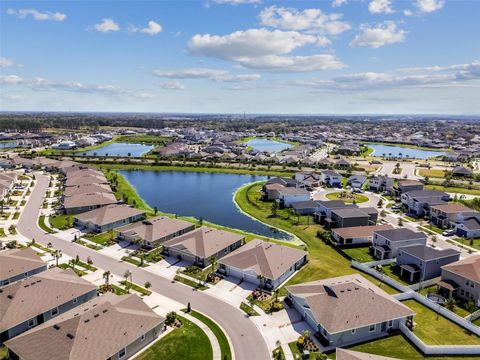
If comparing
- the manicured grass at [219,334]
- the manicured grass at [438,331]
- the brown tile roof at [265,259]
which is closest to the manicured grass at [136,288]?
the manicured grass at [219,334]

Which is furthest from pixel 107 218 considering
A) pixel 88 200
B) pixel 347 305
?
pixel 347 305

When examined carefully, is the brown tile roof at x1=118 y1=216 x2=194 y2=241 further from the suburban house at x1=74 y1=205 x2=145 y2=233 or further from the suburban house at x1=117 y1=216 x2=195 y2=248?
the suburban house at x1=74 y1=205 x2=145 y2=233

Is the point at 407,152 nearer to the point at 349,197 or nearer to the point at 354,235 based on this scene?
the point at 349,197

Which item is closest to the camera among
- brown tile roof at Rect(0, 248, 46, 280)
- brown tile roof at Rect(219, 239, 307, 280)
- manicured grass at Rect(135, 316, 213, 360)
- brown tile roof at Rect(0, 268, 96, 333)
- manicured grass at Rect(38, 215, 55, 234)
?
manicured grass at Rect(135, 316, 213, 360)

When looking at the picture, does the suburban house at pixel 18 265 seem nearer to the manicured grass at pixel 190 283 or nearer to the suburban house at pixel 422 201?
the manicured grass at pixel 190 283

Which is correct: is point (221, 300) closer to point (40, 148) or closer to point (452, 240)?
point (452, 240)

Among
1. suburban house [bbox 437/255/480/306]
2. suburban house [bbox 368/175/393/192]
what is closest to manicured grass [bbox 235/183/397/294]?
suburban house [bbox 437/255/480/306]

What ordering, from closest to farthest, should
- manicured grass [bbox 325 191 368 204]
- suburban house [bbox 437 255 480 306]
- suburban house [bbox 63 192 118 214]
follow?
1. suburban house [bbox 437 255 480 306]
2. suburban house [bbox 63 192 118 214]
3. manicured grass [bbox 325 191 368 204]
